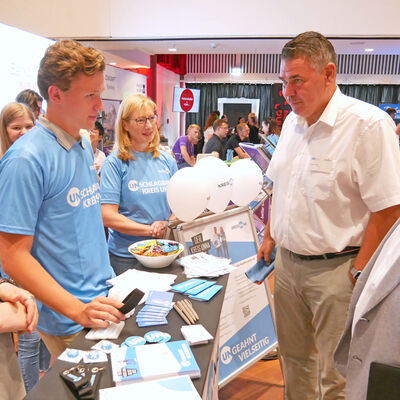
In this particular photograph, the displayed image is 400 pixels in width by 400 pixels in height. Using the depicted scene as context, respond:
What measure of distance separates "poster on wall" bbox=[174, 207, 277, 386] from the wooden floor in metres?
0.25

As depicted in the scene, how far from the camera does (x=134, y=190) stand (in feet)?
6.42

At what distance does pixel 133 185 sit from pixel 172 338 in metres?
1.02

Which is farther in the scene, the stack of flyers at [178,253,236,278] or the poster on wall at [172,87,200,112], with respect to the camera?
the poster on wall at [172,87,200,112]

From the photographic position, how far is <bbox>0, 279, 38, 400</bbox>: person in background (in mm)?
934

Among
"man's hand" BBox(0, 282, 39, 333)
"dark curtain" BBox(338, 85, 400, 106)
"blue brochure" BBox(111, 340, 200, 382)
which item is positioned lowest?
"blue brochure" BBox(111, 340, 200, 382)

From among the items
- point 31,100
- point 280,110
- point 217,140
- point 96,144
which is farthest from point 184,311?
point 280,110

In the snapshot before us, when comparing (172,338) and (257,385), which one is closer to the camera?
(172,338)

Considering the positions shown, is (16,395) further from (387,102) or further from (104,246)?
(387,102)

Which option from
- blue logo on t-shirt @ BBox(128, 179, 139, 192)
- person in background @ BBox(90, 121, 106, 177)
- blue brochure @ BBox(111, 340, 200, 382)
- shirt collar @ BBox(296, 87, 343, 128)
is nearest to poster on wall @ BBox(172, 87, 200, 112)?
person in background @ BBox(90, 121, 106, 177)

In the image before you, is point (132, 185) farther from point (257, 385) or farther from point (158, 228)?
point (257, 385)

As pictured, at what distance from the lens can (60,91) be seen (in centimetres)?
112

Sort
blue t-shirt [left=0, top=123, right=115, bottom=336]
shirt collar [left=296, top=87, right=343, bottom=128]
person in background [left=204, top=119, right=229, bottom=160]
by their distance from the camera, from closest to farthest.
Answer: blue t-shirt [left=0, top=123, right=115, bottom=336], shirt collar [left=296, top=87, right=343, bottom=128], person in background [left=204, top=119, right=229, bottom=160]

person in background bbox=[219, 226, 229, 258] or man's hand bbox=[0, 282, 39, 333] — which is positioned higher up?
man's hand bbox=[0, 282, 39, 333]

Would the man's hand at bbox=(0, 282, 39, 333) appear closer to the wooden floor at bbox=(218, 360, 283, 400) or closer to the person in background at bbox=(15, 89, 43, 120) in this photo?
the wooden floor at bbox=(218, 360, 283, 400)
